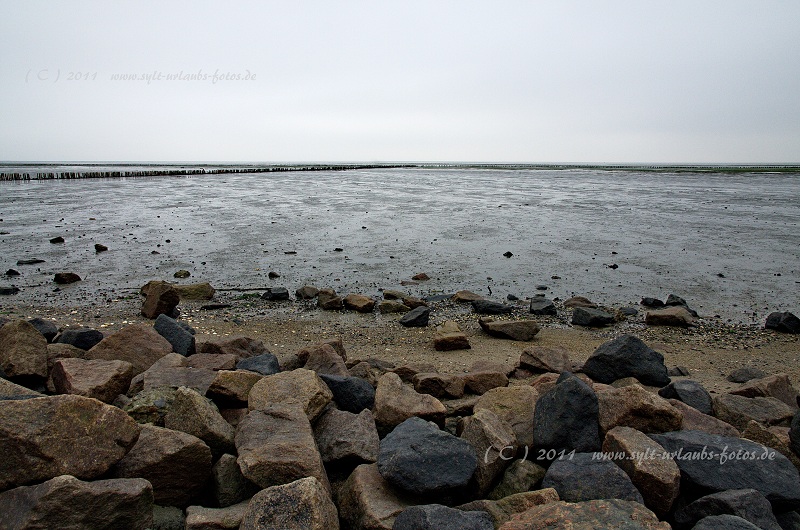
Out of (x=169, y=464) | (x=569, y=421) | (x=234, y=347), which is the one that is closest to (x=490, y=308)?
(x=234, y=347)

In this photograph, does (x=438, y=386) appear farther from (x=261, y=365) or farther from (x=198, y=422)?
(x=198, y=422)

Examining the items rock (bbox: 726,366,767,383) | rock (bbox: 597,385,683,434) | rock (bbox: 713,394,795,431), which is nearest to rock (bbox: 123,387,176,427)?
rock (bbox: 597,385,683,434)

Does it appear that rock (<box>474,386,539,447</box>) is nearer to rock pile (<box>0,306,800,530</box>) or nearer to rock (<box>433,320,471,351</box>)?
rock pile (<box>0,306,800,530</box>)

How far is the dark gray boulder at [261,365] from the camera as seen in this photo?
602 centimetres

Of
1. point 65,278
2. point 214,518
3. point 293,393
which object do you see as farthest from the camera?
point 65,278

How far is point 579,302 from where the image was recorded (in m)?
12.9

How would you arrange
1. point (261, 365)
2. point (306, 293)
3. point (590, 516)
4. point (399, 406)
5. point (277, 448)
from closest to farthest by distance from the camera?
point (590, 516) → point (277, 448) → point (399, 406) → point (261, 365) → point (306, 293)

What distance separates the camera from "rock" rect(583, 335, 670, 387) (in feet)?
22.9

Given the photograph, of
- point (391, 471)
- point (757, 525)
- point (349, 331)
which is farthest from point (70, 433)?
point (349, 331)

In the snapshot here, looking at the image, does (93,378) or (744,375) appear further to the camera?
(744,375)

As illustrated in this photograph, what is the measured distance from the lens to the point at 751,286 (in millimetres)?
14906

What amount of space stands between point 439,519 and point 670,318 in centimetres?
977

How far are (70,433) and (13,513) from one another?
1.70 feet

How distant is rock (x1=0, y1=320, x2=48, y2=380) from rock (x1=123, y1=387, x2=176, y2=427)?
1.63 m
